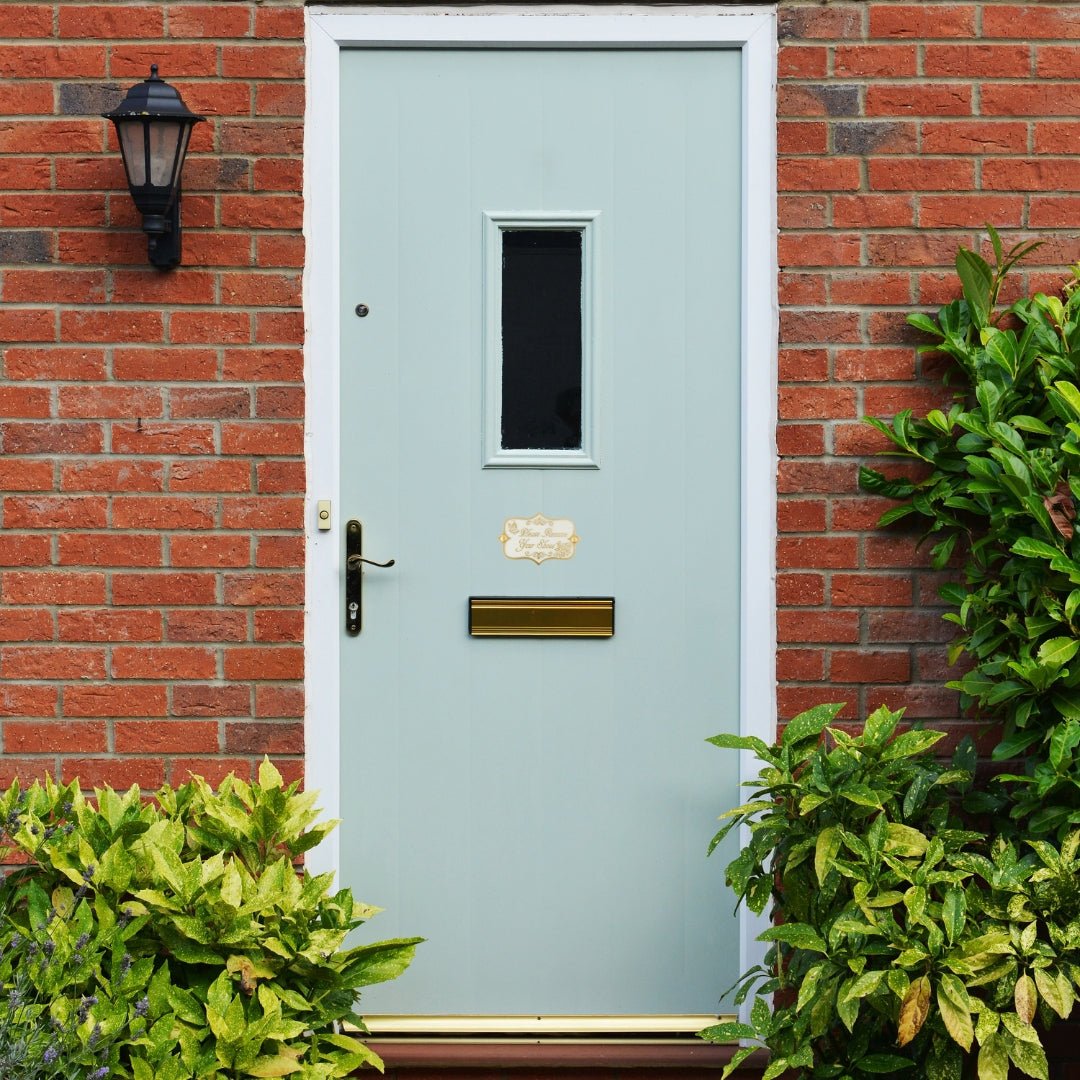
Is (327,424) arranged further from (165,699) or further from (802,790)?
(802,790)

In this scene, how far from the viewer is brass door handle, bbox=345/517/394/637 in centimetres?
310

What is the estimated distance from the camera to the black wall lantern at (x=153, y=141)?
9.45 ft

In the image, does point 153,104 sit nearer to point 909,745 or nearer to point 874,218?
point 874,218

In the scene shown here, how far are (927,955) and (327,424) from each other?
1765 mm

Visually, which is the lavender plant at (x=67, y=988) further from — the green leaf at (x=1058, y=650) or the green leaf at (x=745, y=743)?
the green leaf at (x=1058, y=650)

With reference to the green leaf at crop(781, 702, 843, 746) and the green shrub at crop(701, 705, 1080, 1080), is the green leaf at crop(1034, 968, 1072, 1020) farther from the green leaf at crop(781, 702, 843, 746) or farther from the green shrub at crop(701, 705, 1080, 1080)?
the green leaf at crop(781, 702, 843, 746)

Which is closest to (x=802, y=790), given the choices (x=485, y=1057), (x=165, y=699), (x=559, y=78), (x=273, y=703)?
(x=485, y=1057)

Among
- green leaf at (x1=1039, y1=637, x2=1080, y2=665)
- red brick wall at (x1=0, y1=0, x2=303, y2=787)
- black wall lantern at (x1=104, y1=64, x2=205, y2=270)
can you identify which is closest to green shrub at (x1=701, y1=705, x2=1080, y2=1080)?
green leaf at (x1=1039, y1=637, x2=1080, y2=665)

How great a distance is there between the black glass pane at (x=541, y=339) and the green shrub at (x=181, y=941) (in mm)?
1027

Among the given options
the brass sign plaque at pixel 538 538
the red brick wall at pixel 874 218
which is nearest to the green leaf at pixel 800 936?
the red brick wall at pixel 874 218

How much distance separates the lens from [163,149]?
9.52 feet

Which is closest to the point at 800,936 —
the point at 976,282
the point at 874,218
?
the point at 976,282

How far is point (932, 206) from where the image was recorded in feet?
10.1

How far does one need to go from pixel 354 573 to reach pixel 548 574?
47 cm
